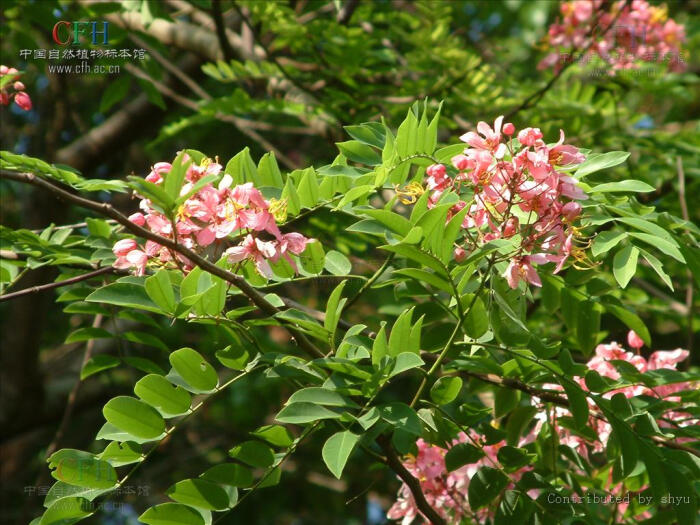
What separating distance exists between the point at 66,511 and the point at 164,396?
0.24m

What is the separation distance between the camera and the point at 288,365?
53.6 inches

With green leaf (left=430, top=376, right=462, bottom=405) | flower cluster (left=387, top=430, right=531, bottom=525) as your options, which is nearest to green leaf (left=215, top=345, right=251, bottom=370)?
green leaf (left=430, top=376, right=462, bottom=405)

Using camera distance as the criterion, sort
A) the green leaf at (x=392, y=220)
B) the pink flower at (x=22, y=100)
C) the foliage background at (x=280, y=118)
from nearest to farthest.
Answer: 1. the green leaf at (x=392, y=220)
2. the pink flower at (x=22, y=100)
3. the foliage background at (x=280, y=118)

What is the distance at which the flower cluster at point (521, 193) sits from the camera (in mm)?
1363

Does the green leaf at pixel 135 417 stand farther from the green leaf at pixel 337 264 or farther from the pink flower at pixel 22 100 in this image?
the pink flower at pixel 22 100

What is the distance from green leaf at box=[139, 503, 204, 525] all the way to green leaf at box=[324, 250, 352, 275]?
1.67 feet

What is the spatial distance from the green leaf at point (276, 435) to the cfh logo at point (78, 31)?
76.3 inches

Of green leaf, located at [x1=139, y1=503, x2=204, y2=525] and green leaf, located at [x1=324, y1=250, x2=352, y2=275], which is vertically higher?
green leaf, located at [x1=324, y1=250, x2=352, y2=275]

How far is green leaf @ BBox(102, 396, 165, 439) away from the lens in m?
1.33


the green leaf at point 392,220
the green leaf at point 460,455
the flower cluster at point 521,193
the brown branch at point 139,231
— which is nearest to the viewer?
the brown branch at point 139,231

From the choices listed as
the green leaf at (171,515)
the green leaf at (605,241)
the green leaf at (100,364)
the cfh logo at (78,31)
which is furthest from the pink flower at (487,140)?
the cfh logo at (78,31)

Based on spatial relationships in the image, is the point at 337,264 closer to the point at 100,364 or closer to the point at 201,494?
the point at 201,494

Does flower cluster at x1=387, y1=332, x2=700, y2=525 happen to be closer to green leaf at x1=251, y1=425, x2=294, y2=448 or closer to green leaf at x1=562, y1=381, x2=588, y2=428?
green leaf at x1=562, y1=381, x2=588, y2=428

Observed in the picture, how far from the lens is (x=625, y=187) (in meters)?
1.46
